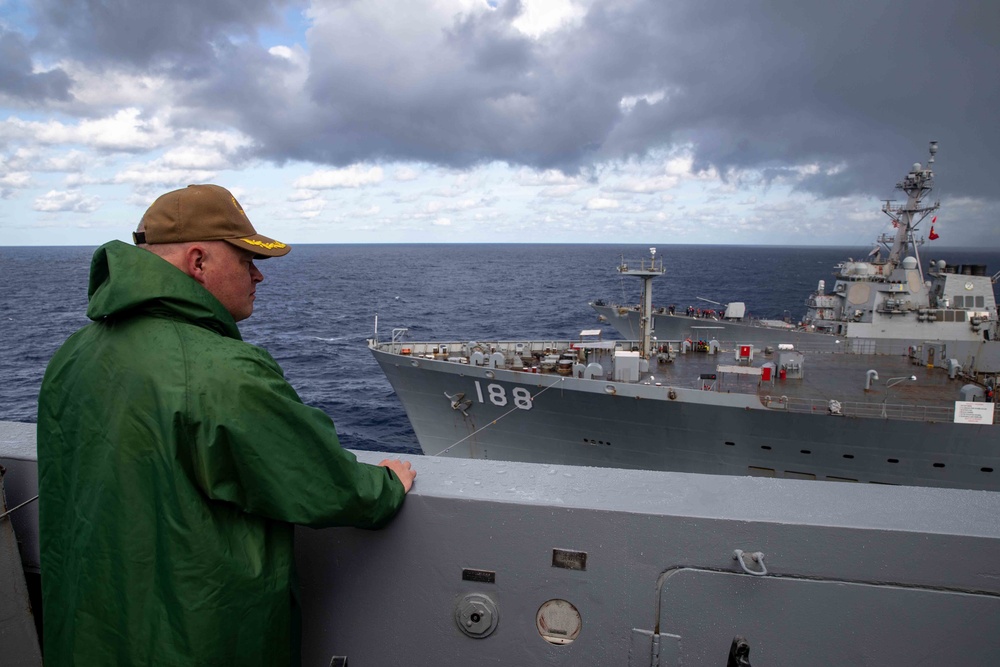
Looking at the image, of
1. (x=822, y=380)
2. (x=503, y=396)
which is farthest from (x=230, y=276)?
(x=822, y=380)

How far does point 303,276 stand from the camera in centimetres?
11300

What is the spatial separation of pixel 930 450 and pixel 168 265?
1811 cm

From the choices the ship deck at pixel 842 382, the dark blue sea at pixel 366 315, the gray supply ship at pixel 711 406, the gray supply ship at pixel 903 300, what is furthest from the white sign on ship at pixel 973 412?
the dark blue sea at pixel 366 315

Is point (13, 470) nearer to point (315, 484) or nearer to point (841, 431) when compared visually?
point (315, 484)

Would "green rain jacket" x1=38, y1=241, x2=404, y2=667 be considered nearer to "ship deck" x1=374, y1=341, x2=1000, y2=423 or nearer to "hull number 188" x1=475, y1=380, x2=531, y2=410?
"ship deck" x1=374, y1=341, x2=1000, y2=423

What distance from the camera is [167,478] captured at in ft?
4.99

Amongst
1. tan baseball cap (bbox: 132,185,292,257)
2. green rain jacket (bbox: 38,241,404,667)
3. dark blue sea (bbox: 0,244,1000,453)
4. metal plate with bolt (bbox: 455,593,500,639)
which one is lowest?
dark blue sea (bbox: 0,244,1000,453)

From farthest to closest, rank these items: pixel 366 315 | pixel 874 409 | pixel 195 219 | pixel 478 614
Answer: pixel 366 315, pixel 874 409, pixel 478 614, pixel 195 219

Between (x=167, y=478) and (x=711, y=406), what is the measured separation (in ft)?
52.9

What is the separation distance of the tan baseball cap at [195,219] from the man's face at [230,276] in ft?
0.10

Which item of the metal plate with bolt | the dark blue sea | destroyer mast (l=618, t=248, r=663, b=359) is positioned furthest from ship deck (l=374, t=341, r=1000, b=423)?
the metal plate with bolt

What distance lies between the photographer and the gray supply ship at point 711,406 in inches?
611

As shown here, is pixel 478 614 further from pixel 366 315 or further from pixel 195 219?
pixel 366 315

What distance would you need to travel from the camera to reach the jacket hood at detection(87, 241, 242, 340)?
5.13 feet
